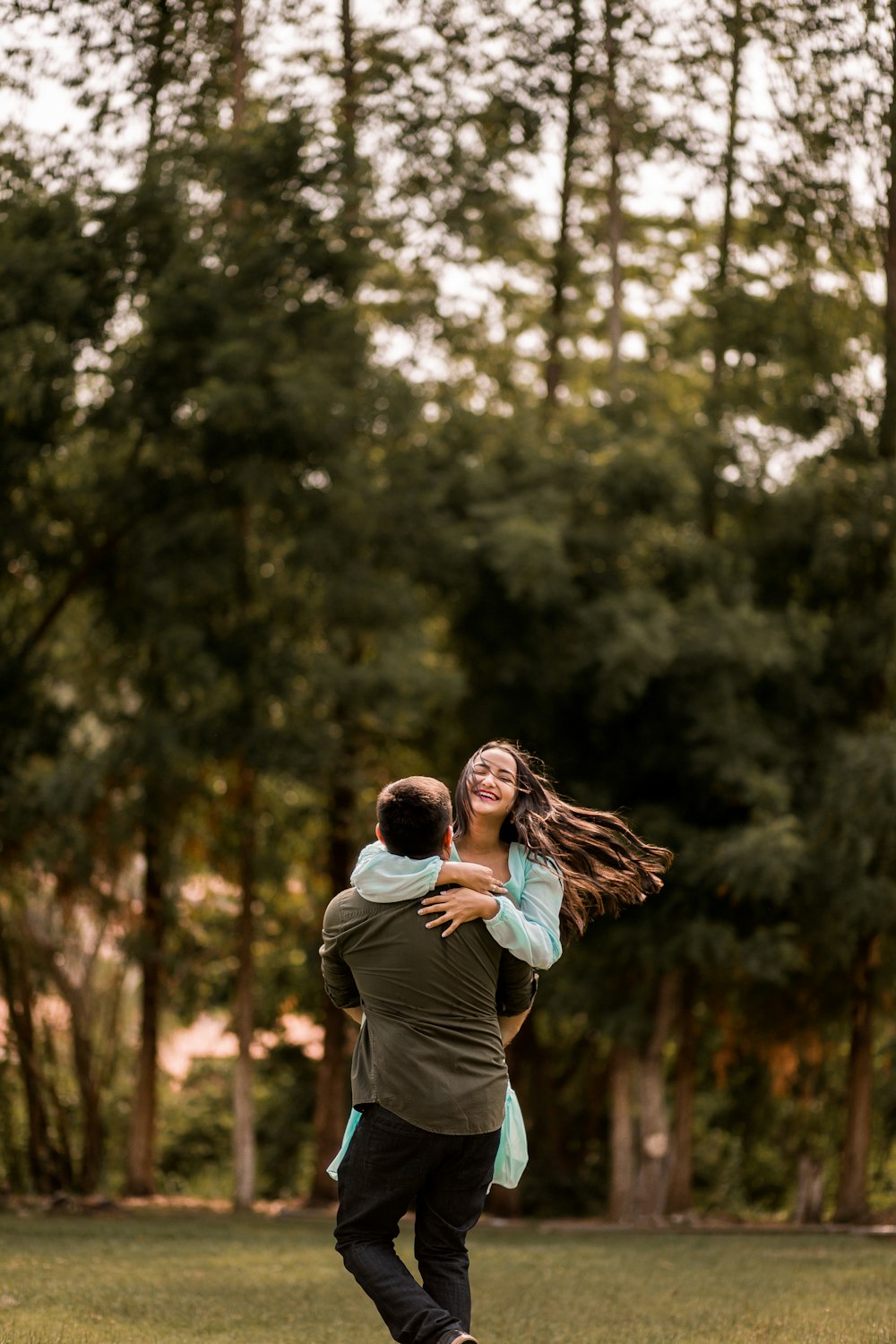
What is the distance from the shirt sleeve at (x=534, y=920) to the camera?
148 inches

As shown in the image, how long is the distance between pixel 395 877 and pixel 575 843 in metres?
0.77

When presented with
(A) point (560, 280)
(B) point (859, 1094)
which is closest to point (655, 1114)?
(B) point (859, 1094)

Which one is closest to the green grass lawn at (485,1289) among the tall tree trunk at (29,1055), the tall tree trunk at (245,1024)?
the tall tree trunk at (245,1024)

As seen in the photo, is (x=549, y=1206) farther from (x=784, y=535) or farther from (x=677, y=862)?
(x=784, y=535)

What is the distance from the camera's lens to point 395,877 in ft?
12.2

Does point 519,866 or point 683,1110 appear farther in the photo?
point 683,1110

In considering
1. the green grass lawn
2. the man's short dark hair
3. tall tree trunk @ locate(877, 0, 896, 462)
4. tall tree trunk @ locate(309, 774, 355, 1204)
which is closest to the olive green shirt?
the man's short dark hair

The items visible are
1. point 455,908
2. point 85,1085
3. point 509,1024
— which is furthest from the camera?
point 85,1085

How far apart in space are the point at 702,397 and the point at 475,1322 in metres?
11.4

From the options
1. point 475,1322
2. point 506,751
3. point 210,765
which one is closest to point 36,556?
point 210,765

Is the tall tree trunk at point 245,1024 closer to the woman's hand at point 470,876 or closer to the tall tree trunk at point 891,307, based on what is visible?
the tall tree trunk at point 891,307

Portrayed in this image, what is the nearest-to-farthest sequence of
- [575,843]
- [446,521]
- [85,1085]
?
[575,843] < [446,521] < [85,1085]

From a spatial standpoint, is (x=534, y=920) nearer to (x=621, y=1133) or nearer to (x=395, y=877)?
(x=395, y=877)

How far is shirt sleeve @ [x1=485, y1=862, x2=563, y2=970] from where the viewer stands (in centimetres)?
377
